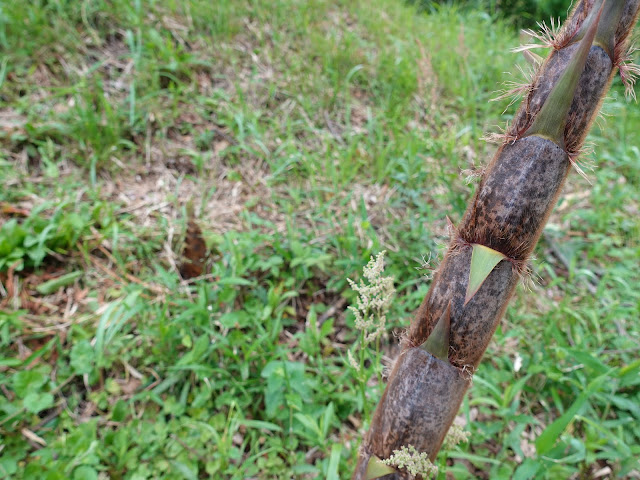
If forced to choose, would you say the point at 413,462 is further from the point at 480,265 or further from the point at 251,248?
the point at 251,248

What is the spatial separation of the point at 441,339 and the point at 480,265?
208 millimetres

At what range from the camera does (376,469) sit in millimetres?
1083

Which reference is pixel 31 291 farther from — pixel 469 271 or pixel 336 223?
pixel 469 271

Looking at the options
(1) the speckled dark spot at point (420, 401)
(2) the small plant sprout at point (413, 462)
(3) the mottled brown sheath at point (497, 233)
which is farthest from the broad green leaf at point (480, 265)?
(2) the small plant sprout at point (413, 462)

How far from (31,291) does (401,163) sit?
2152mm

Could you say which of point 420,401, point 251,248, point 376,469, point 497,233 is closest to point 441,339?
point 420,401

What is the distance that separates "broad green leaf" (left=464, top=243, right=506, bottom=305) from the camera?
890 millimetres

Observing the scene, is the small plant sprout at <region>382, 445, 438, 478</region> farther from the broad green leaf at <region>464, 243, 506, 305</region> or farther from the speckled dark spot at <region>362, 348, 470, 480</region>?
the broad green leaf at <region>464, 243, 506, 305</region>

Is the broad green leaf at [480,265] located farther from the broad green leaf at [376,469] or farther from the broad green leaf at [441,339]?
the broad green leaf at [376,469]

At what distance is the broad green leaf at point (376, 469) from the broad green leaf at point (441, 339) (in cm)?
33

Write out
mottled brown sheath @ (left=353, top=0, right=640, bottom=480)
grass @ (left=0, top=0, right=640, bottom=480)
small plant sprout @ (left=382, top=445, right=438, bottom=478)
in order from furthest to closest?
grass @ (left=0, top=0, right=640, bottom=480), small plant sprout @ (left=382, top=445, right=438, bottom=478), mottled brown sheath @ (left=353, top=0, right=640, bottom=480)

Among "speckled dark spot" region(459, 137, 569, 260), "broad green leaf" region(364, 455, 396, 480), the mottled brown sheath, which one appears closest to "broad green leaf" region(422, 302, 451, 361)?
the mottled brown sheath

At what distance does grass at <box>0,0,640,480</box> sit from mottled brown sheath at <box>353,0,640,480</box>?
0.28m

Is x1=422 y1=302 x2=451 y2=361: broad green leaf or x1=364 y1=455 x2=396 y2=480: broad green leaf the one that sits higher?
x1=422 y1=302 x2=451 y2=361: broad green leaf
